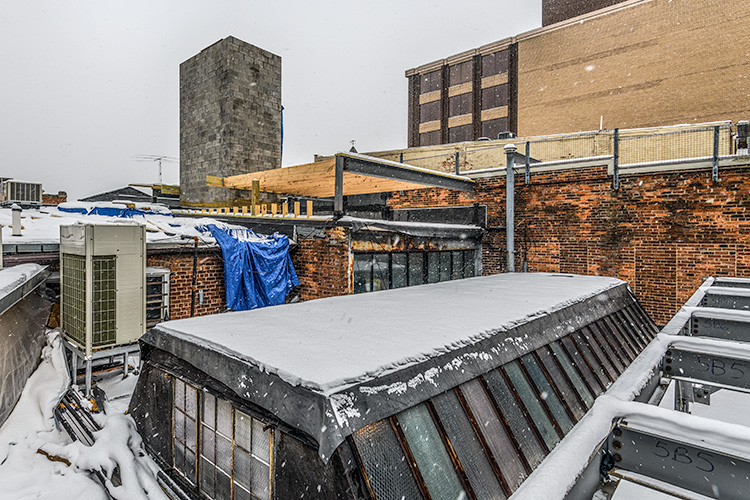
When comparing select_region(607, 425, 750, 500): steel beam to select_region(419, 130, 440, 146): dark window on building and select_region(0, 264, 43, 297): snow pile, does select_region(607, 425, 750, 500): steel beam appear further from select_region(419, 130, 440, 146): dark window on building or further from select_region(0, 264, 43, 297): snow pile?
select_region(419, 130, 440, 146): dark window on building

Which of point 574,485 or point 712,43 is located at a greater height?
point 712,43

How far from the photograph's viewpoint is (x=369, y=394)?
1832 millimetres

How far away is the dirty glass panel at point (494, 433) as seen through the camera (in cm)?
220

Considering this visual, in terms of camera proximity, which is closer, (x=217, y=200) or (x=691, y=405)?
(x=691, y=405)

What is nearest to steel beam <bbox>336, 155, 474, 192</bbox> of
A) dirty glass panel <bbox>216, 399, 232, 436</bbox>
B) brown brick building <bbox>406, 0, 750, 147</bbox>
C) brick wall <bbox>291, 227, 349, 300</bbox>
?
brick wall <bbox>291, 227, 349, 300</bbox>

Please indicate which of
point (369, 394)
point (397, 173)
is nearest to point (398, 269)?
point (397, 173)

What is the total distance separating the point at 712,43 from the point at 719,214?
53.3 feet

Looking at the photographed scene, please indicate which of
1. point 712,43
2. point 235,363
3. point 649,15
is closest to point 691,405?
point 235,363

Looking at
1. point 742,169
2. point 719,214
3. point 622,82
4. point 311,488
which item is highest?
point 622,82

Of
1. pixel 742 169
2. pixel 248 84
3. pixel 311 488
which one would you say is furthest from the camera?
pixel 248 84

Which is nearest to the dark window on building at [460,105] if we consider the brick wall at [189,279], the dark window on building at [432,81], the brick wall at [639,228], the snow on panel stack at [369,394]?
the dark window on building at [432,81]

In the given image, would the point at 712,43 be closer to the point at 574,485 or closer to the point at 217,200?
the point at 217,200

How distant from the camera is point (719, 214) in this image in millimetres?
8133

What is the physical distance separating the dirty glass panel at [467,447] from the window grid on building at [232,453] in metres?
0.96
